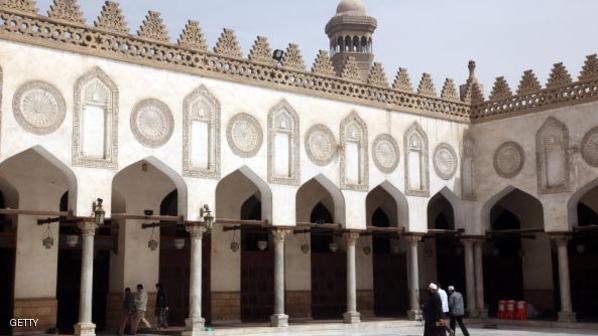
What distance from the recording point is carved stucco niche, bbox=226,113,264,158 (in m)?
18.1

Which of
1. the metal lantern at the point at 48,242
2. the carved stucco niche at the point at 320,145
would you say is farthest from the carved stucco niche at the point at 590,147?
the metal lantern at the point at 48,242

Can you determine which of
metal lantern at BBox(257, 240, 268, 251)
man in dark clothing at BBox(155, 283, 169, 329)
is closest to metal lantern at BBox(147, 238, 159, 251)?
man in dark clothing at BBox(155, 283, 169, 329)

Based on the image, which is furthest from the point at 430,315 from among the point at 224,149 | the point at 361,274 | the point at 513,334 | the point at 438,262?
the point at 438,262

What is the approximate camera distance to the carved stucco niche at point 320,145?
19.5 metres

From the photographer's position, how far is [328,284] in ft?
72.4

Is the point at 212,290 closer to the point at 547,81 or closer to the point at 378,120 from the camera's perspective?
the point at 378,120

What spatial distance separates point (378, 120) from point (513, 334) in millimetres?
6512

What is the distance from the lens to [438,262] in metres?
24.3

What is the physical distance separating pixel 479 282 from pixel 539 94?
5.41m

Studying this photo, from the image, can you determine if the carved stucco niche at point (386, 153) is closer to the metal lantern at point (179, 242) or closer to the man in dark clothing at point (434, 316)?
the metal lantern at point (179, 242)

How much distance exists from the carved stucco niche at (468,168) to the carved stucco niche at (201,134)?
26.2ft

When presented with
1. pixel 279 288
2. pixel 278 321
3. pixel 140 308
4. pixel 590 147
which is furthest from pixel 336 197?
pixel 590 147

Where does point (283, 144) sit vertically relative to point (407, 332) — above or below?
above

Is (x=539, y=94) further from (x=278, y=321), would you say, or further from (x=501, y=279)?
(x=278, y=321)
